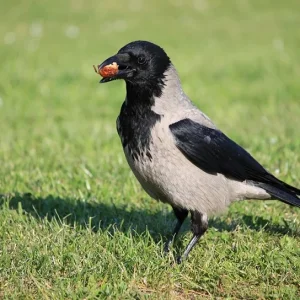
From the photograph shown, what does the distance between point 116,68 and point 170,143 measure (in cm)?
62

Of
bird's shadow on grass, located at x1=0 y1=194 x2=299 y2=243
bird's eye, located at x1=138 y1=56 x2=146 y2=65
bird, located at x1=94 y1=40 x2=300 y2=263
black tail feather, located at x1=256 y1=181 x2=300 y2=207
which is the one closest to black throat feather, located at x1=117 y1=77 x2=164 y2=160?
bird, located at x1=94 y1=40 x2=300 y2=263

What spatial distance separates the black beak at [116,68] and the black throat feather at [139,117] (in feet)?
0.32

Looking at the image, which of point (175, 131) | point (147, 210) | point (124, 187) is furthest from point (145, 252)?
point (124, 187)

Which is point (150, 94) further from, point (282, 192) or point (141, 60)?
point (282, 192)

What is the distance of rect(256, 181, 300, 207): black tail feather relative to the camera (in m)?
4.33

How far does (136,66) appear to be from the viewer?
404 cm

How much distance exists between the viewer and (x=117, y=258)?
3.88 metres

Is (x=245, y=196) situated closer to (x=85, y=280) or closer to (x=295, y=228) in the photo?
(x=295, y=228)

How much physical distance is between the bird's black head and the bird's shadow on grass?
1.08 meters

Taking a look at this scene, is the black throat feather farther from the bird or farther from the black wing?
the black wing

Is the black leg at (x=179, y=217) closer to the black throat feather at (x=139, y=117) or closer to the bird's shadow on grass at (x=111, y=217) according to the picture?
the bird's shadow on grass at (x=111, y=217)

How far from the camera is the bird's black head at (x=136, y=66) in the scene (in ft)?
13.1

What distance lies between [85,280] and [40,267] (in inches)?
12.3

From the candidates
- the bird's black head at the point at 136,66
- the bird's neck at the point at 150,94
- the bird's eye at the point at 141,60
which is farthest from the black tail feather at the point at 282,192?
the bird's eye at the point at 141,60
